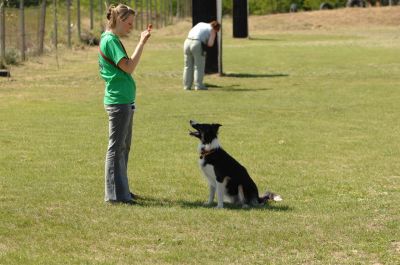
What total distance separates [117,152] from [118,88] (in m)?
0.66

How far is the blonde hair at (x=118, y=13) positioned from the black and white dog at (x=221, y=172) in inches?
47.8

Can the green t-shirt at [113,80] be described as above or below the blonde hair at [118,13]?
below

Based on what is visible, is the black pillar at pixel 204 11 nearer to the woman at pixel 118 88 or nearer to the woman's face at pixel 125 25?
the woman at pixel 118 88

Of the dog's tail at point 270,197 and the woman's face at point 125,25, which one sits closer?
the woman's face at point 125,25

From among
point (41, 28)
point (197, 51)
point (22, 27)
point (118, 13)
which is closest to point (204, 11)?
point (197, 51)

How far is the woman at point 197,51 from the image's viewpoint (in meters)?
22.8

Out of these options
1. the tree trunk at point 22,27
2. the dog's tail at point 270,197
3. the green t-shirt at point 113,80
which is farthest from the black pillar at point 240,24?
the green t-shirt at point 113,80

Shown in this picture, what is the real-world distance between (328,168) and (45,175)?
360cm

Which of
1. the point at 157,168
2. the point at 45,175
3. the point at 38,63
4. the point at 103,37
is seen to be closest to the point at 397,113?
the point at 157,168

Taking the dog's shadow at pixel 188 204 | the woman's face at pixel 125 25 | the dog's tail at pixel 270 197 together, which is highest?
the woman's face at pixel 125 25

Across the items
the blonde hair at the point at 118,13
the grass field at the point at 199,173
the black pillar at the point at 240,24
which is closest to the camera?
the grass field at the point at 199,173

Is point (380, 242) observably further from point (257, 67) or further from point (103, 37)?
point (257, 67)

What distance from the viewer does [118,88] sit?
9.11 meters

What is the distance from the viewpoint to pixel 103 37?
9086 mm
